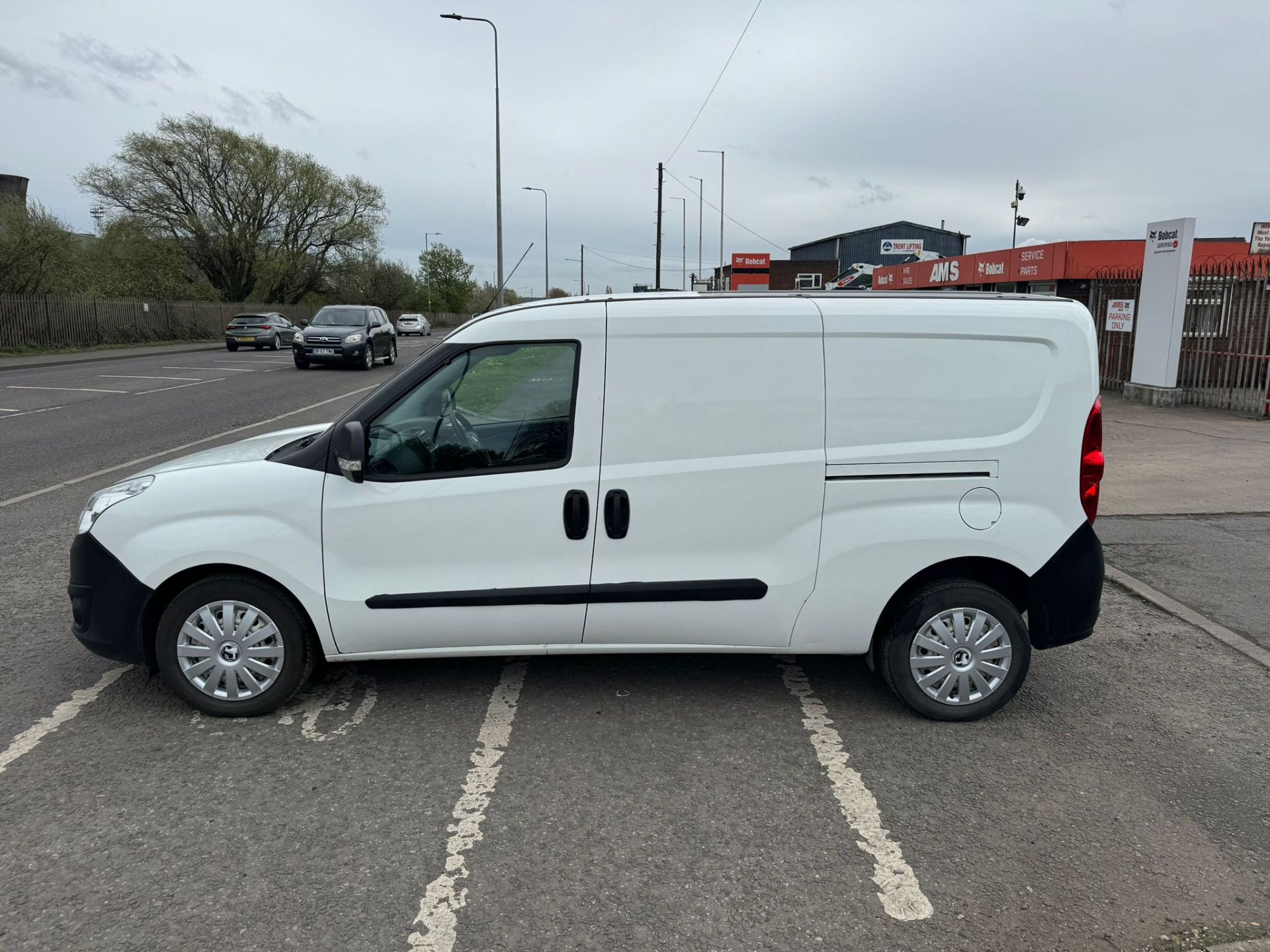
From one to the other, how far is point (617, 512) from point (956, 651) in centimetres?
155

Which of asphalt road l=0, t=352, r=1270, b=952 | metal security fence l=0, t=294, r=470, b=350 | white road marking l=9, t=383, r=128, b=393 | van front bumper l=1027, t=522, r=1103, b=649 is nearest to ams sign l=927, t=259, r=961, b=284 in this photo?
metal security fence l=0, t=294, r=470, b=350

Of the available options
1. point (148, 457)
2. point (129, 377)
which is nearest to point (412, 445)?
point (148, 457)

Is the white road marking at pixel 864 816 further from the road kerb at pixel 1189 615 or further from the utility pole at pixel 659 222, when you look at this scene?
the utility pole at pixel 659 222

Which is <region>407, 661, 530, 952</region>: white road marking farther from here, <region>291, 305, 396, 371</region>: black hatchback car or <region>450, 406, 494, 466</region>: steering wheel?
<region>291, 305, 396, 371</region>: black hatchback car

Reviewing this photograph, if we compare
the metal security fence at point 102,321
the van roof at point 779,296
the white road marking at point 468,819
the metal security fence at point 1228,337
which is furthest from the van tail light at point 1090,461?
the metal security fence at point 102,321

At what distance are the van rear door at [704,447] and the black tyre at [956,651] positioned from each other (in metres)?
0.53

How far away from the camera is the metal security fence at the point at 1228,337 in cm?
1465

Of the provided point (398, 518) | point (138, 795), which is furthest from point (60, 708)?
point (398, 518)

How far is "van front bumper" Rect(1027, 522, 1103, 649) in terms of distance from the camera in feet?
12.5

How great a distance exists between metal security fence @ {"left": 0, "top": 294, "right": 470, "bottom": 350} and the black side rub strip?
26302 millimetres

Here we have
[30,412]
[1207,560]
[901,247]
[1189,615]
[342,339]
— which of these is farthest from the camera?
[901,247]

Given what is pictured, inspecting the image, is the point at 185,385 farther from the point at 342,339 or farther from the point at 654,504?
the point at 654,504

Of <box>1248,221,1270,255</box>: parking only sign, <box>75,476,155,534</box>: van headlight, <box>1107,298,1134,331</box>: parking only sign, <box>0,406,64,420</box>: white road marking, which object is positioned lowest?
<box>0,406,64,420</box>: white road marking

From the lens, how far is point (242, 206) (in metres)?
52.2
